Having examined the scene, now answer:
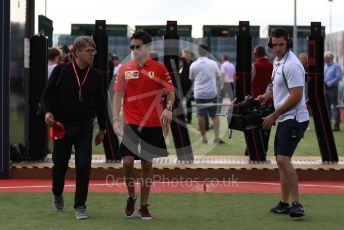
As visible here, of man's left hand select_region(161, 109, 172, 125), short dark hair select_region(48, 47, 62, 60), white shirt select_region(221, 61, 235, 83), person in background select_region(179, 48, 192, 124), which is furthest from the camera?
white shirt select_region(221, 61, 235, 83)

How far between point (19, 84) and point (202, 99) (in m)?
5.03

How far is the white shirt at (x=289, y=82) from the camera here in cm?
855

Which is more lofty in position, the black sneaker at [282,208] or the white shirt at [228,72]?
the white shirt at [228,72]

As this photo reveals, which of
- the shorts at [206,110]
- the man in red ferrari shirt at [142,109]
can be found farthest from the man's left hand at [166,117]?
the shorts at [206,110]

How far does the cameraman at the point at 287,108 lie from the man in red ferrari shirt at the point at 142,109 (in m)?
1.12

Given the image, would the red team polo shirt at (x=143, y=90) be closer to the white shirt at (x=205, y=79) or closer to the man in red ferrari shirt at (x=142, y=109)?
the man in red ferrari shirt at (x=142, y=109)

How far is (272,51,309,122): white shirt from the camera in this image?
855cm

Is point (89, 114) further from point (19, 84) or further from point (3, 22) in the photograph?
point (19, 84)

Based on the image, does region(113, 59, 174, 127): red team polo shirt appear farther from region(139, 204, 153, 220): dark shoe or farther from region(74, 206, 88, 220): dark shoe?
region(74, 206, 88, 220): dark shoe

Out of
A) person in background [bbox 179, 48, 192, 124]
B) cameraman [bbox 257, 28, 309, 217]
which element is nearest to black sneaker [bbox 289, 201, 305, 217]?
cameraman [bbox 257, 28, 309, 217]

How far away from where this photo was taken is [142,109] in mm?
8594

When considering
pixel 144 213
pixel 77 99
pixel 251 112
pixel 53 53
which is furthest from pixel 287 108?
pixel 53 53

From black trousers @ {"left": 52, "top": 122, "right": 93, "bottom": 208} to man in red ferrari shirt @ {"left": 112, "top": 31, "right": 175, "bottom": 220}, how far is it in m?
0.37

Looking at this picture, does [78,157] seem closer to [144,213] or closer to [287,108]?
[144,213]
